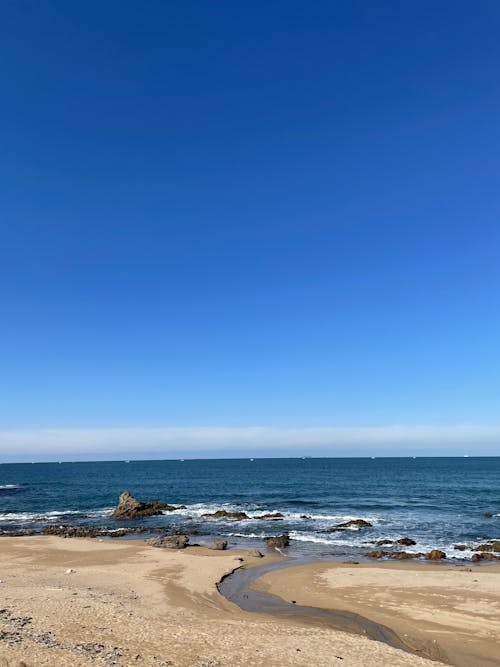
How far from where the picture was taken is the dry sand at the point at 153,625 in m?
14.6

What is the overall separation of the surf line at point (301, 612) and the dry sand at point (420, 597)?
421mm

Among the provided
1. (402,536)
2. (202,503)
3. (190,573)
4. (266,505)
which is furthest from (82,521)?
(402,536)

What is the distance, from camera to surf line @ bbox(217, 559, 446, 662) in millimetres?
18516

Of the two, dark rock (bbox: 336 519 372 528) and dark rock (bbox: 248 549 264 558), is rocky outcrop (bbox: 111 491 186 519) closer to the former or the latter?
dark rock (bbox: 336 519 372 528)

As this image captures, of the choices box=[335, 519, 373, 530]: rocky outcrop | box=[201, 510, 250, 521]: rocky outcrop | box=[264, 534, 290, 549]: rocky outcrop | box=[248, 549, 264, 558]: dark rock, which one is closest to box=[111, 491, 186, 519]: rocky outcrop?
box=[201, 510, 250, 521]: rocky outcrop

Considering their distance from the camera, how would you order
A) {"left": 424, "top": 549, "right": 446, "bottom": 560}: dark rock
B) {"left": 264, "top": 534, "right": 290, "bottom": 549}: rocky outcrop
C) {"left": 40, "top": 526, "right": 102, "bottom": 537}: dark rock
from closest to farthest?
{"left": 424, "top": 549, "right": 446, "bottom": 560}: dark rock < {"left": 264, "top": 534, "right": 290, "bottom": 549}: rocky outcrop < {"left": 40, "top": 526, "right": 102, "bottom": 537}: dark rock

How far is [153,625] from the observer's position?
17.9 meters

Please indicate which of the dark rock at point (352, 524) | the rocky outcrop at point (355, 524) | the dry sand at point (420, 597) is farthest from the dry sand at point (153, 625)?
the rocky outcrop at point (355, 524)

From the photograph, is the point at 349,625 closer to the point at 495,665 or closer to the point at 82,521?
the point at 495,665

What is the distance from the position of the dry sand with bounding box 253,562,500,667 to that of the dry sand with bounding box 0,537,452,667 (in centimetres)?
46

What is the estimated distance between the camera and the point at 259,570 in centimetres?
3036

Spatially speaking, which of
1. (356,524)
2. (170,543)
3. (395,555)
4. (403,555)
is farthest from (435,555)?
(170,543)

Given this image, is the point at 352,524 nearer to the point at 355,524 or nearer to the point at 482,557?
the point at 355,524

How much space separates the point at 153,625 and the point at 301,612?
24.8 ft
